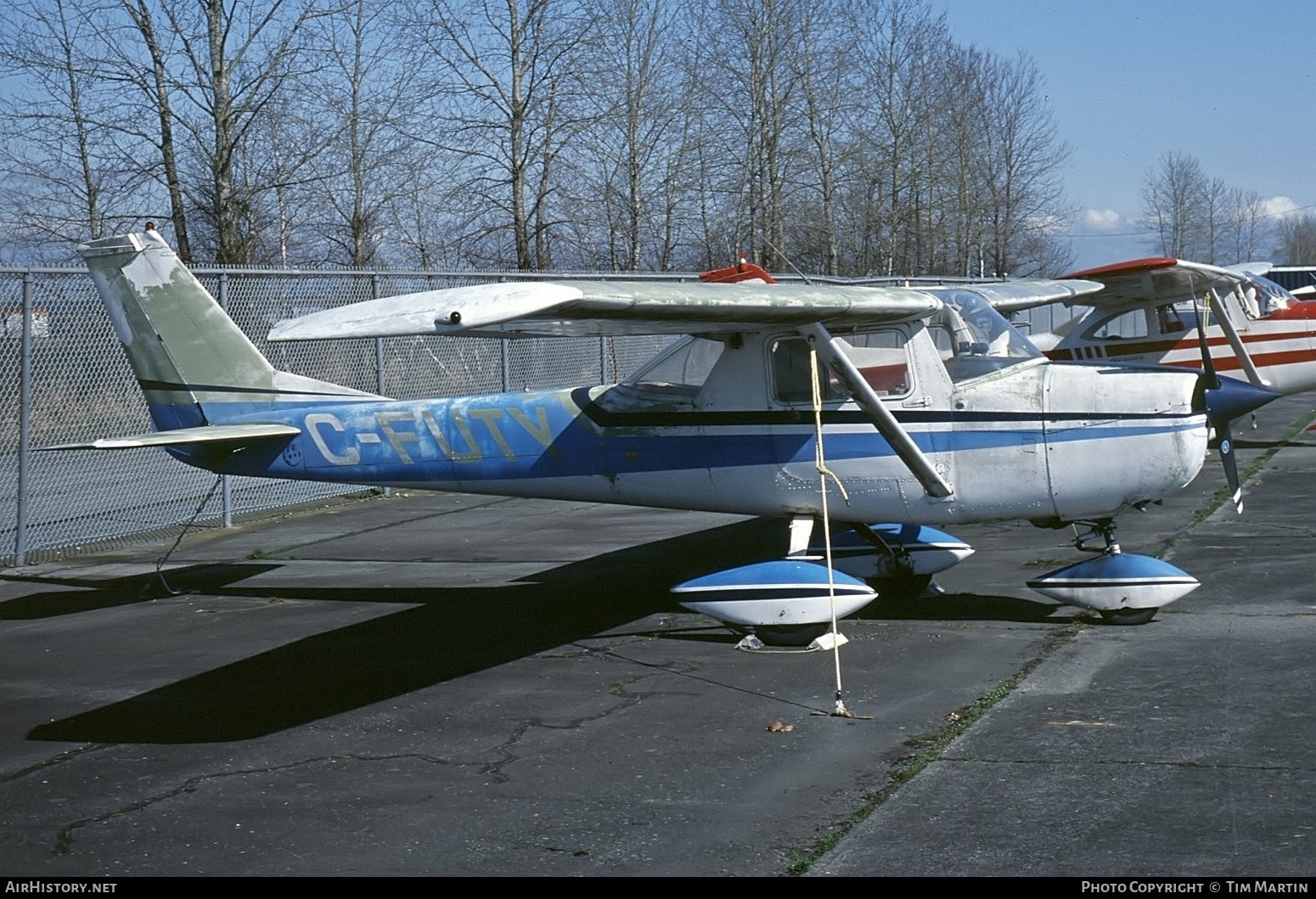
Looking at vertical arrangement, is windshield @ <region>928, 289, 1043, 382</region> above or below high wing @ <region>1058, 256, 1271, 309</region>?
below

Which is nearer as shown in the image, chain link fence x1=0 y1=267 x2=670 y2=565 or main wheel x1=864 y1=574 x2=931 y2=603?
main wheel x1=864 y1=574 x2=931 y2=603

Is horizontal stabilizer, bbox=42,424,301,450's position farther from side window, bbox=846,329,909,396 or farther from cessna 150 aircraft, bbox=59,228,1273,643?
side window, bbox=846,329,909,396

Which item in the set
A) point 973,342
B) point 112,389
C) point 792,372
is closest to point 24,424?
point 112,389

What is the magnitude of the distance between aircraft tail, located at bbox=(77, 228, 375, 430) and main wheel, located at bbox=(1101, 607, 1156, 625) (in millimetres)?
5558

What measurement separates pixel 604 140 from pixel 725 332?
19.6 meters

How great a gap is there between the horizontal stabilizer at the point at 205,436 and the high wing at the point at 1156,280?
971 centimetres

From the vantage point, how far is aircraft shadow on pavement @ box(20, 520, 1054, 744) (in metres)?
7.11

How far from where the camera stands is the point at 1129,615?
8281mm

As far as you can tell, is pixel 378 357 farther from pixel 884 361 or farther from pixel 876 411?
pixel 876 411

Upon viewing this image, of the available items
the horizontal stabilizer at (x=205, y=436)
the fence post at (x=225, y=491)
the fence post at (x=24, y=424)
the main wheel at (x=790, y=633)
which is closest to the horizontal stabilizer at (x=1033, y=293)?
the main wheel at (x=790, y=633)

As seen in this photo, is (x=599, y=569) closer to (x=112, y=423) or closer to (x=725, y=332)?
(x=725, y=332)

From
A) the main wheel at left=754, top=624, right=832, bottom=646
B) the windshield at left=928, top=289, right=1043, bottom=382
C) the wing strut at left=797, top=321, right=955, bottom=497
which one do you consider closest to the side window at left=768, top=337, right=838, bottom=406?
the wing strut at left=797, top=321, right=955, bottom=497

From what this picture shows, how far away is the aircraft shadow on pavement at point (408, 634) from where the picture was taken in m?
7.11

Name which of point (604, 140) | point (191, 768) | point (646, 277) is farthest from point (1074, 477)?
point (604, 140)
